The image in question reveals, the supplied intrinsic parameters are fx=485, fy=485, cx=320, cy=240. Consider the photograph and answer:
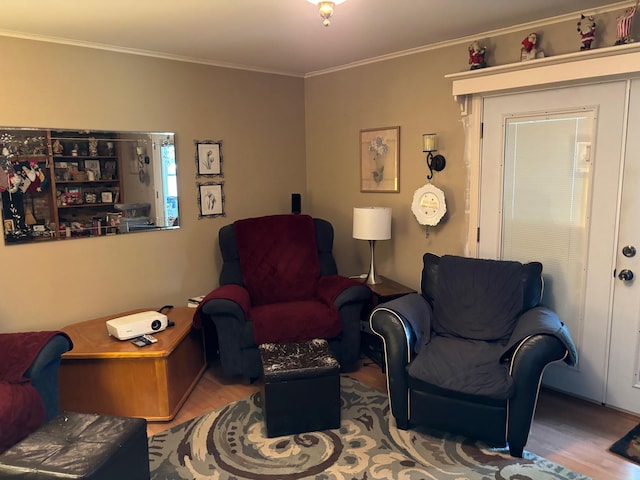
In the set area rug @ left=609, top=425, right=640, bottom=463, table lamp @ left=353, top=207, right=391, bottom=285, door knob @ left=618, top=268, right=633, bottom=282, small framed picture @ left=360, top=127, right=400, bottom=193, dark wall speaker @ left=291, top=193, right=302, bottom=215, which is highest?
small framed picture @ left=360, top=127, right=400, bottom=193

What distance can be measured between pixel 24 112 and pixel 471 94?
2.89m

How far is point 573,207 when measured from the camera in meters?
2.95

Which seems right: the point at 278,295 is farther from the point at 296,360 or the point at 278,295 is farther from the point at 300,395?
the point at 300,395

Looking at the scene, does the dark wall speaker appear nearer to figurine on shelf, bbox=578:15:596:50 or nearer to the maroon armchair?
the maroon armchair

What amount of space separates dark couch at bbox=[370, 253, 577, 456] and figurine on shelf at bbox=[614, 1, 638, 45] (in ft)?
4.30

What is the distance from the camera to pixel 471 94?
3268 mm

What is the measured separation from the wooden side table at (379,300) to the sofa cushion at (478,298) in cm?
43

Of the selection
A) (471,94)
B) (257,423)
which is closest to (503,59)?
(471,94)

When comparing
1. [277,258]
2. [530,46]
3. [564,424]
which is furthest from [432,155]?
[564,424]

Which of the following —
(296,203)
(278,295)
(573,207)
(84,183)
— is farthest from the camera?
(296,203)

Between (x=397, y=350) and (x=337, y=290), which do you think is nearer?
(x=397, y=350)

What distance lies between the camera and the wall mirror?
305cm

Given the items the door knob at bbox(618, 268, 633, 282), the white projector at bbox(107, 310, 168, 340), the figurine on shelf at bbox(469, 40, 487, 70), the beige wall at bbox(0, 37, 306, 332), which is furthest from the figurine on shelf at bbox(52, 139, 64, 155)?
the door knob at bbox(618, 268, 633, 282)

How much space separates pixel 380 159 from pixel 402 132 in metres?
0.29
